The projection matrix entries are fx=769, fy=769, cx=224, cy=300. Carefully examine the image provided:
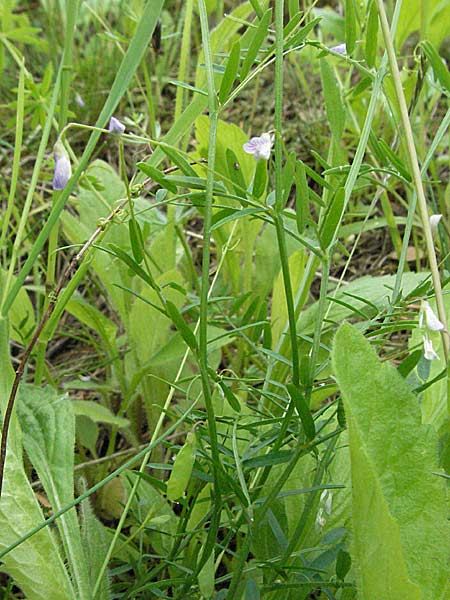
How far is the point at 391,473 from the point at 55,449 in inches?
14.6

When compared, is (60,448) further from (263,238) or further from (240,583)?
(263,238)

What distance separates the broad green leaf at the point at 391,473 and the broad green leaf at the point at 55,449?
29cm

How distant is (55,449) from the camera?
806mm

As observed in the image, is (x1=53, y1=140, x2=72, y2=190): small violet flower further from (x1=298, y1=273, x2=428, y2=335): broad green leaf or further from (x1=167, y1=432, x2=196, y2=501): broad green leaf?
(x1=298, y1=273, x2=428, y2=335): broad green leaf

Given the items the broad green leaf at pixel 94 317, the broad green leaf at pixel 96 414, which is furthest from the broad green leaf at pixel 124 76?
the broad green leaf at pixel 94 317

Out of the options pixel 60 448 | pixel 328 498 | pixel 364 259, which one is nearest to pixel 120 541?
pixel 60 448

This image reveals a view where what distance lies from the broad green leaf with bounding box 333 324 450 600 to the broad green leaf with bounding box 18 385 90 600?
294mm

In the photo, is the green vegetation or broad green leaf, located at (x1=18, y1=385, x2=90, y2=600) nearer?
the green vegetation

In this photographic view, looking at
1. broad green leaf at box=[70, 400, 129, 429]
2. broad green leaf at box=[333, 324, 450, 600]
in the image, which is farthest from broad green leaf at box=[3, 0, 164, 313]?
broad green leaf at box=[70, 400, 129, 429]

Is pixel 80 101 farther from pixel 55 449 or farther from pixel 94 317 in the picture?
pixel 55 449

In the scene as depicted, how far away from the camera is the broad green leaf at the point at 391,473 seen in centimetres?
55

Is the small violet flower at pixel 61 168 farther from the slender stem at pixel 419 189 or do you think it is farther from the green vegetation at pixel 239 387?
the slender stem at pixel 419 189

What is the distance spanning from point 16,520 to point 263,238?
0.65 metres

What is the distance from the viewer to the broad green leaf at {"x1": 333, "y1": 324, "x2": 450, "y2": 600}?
0.55 metres
